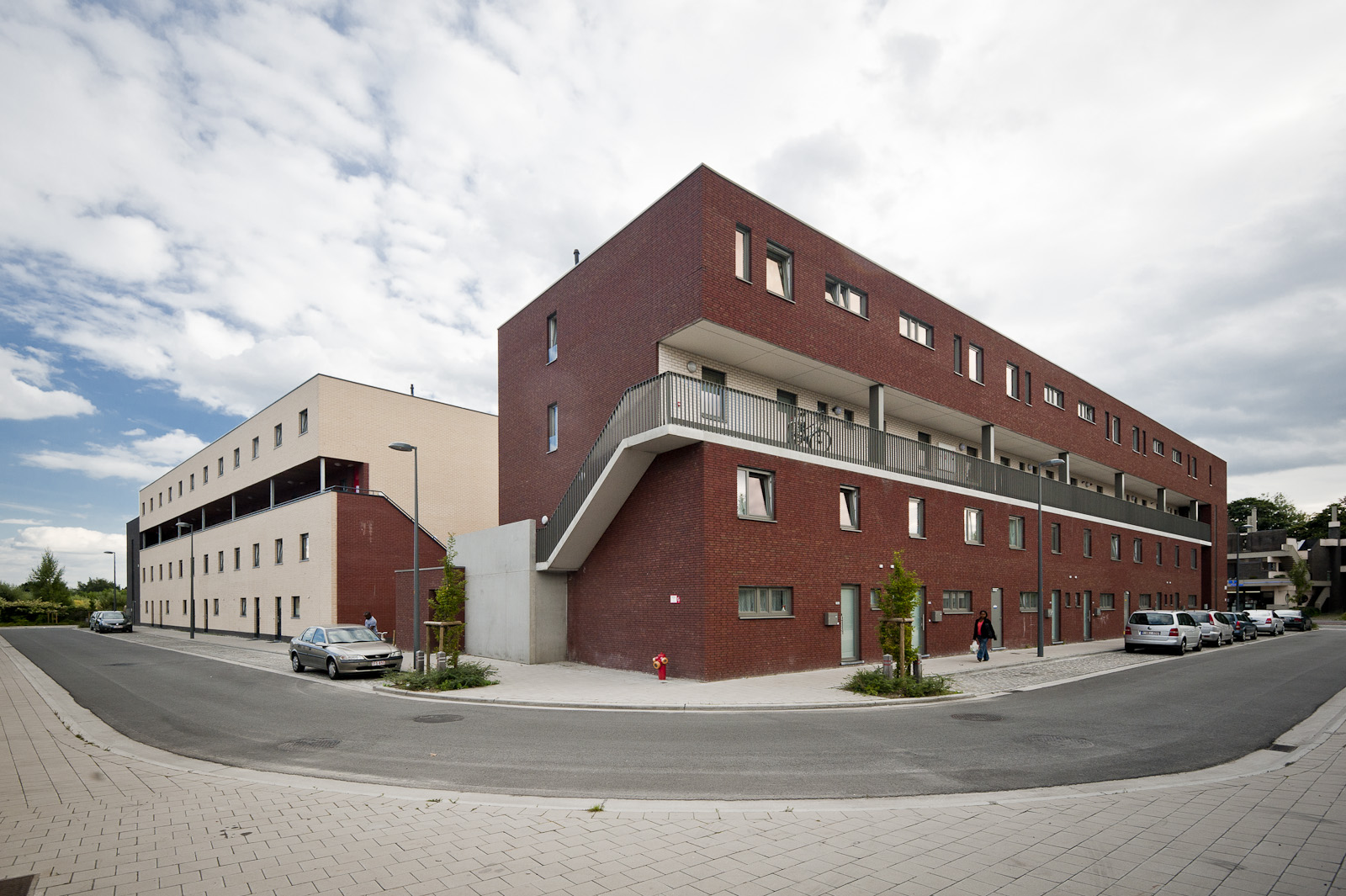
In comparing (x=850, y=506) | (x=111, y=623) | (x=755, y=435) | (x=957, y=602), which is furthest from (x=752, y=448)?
(x=111, y=623)

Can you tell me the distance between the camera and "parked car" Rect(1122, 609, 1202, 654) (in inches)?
1107

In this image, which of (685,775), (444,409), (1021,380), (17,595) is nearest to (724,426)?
(685,775)

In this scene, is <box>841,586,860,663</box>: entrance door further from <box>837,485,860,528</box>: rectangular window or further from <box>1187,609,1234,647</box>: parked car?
<box>1187,609,1234,647</box>: parked car

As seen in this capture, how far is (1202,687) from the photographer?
56.7 feet

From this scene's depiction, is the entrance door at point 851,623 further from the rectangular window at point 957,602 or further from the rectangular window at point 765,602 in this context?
the rectangular window at point 957,602

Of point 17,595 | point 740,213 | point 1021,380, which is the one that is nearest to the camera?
point 740,213

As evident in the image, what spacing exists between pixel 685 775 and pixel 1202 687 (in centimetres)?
1503

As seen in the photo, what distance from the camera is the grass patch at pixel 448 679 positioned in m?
17.2

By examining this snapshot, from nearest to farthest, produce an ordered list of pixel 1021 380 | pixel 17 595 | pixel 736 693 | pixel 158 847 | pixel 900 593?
1. pixel 158 847
2. pixel 736 693
3. pixel 900 593
4. pixel 1021 380
5. pixel 17 595

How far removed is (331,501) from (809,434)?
24243mm

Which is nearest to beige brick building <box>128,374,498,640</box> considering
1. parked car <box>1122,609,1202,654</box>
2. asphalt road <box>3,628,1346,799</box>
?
asphalt road <box>3,628,1346,799</box>

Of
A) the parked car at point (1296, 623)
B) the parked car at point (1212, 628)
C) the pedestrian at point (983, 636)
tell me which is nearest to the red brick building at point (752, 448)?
the pedestrian at point (983, 636)

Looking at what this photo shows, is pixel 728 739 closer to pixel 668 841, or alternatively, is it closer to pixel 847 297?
pixel 668 841

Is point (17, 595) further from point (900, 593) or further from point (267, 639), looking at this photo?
point (900, 593)
